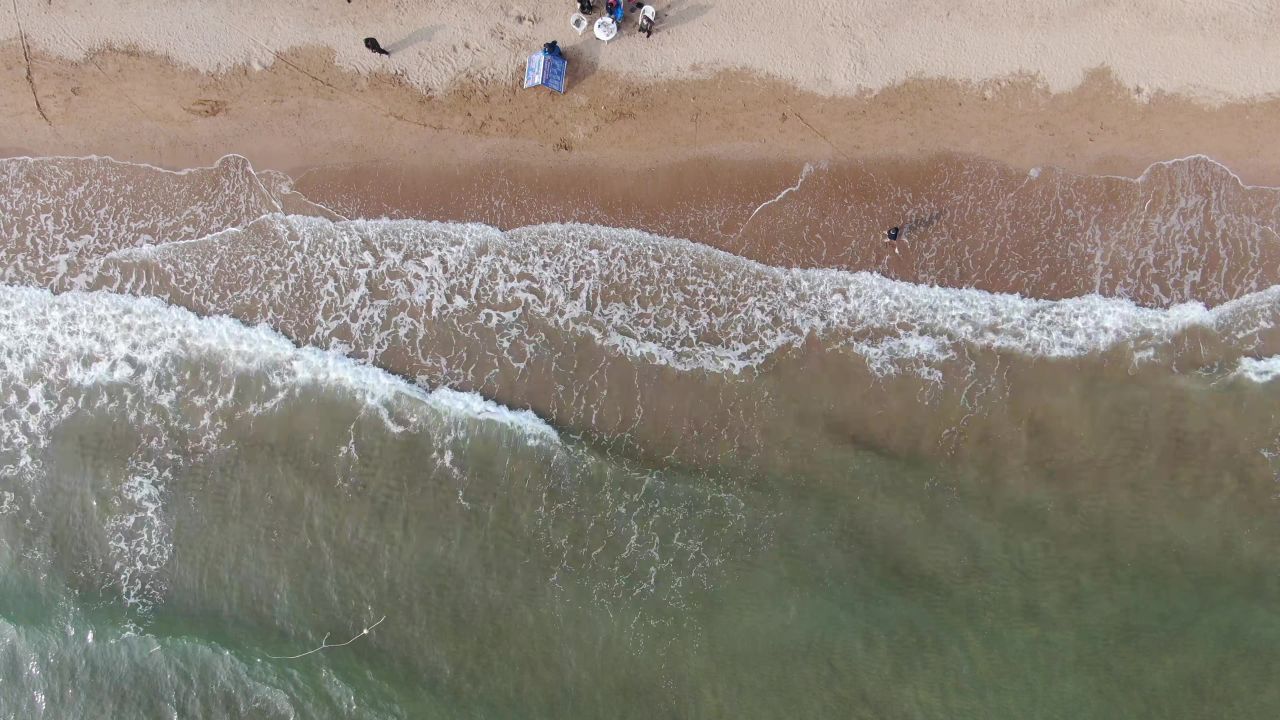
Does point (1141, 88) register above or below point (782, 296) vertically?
above

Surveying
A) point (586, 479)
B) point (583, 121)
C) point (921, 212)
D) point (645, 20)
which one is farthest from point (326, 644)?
point (921, 212)

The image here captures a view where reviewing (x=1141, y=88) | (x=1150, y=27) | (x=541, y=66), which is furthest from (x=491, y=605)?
(x=1150, y=27)

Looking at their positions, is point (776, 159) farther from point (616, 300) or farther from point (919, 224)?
point (616, 300)

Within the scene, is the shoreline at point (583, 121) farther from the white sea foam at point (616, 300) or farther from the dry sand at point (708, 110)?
the white sea foam at point (616, 300)

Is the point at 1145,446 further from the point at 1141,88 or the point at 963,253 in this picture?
the point at 1141,88

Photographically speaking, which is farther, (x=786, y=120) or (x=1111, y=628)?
(x=786, y=120)

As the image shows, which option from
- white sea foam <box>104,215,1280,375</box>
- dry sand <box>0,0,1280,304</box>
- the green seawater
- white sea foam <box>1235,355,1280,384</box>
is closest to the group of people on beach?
dry sand <box>0,0,1280,304</box>
